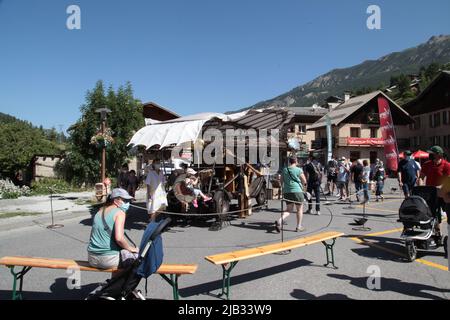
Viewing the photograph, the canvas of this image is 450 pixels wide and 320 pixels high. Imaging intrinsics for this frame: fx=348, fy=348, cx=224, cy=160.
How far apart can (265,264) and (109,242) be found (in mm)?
2795

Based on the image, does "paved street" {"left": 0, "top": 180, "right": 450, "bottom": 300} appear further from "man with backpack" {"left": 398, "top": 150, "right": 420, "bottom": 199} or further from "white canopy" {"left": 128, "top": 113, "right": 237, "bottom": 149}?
"white canopy" {"left": 128, "top": 113, "right": 237, "bottom": 149}

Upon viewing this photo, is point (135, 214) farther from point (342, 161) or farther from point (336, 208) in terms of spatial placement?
point (342, 161)

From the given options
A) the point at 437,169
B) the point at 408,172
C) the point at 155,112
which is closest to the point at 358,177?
the point at 408,172

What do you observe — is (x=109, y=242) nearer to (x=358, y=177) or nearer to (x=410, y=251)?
(x=410, y=251)

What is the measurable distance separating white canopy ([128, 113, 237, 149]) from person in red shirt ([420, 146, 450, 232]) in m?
5.40

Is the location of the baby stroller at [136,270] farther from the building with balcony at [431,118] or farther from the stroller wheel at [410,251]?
the building with balcony at [431,118]

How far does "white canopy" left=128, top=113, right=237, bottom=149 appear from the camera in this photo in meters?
9.20

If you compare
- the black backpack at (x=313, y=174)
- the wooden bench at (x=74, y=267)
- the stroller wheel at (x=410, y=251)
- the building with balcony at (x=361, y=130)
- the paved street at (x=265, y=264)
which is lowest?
the paved street at (x=265, y=264)

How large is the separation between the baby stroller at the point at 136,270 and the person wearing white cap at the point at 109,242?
304 millimetres

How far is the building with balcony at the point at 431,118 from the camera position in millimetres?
42719

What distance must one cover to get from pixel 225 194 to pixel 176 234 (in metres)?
1.90

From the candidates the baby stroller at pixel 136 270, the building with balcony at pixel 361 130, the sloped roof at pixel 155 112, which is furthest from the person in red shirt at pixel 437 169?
the building with balcony at pixel 361 130
